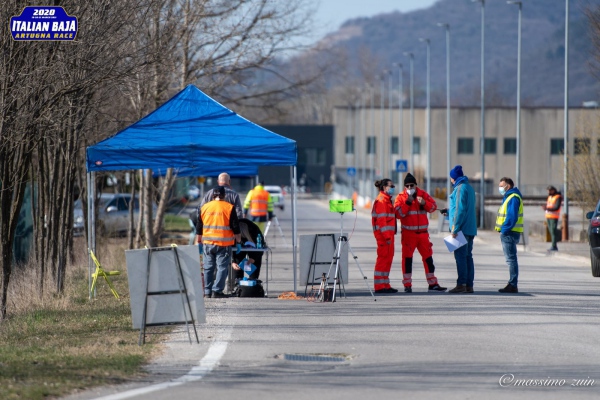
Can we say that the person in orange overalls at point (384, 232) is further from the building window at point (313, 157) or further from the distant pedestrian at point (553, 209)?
the building window at point (313, 157)

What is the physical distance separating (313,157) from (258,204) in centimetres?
8417

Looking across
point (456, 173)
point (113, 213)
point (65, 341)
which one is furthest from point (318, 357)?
point (113, 213)

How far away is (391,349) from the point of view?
1137 centimetres

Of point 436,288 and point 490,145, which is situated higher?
point 490,145

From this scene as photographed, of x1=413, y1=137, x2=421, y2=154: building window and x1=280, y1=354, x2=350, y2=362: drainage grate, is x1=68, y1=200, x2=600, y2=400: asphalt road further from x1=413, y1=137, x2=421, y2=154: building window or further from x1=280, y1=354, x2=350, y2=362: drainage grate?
x1=413, y1=137, x2=421, y2=154: building window

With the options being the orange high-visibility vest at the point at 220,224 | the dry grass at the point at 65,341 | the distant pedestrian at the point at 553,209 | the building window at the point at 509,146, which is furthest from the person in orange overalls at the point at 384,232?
the building window at the point at 509,146

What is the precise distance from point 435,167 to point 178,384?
280 feet

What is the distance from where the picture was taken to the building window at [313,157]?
11338 cm

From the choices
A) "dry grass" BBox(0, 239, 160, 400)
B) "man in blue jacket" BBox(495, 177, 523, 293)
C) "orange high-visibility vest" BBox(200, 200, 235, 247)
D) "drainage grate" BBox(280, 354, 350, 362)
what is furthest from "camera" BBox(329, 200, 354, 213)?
"drainage grate" BBox(280, 354, 350, 362)

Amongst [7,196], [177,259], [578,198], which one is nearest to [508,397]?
[177,259]

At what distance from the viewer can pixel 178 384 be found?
367 inches

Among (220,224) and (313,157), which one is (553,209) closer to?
(220,224)

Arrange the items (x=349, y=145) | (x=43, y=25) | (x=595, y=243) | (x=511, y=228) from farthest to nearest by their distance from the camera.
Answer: (x=349, y=145) → (x=595, y=243) → (x=511, y=228) → (x=43, y=25)

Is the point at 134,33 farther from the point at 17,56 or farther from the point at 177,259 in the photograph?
the point at 177,259
